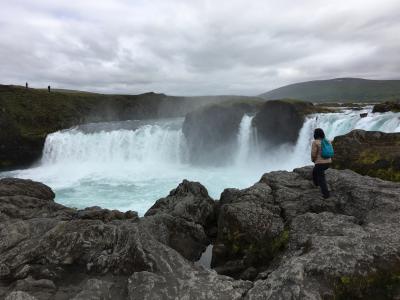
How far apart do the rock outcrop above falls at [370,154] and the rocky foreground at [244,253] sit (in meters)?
4.25

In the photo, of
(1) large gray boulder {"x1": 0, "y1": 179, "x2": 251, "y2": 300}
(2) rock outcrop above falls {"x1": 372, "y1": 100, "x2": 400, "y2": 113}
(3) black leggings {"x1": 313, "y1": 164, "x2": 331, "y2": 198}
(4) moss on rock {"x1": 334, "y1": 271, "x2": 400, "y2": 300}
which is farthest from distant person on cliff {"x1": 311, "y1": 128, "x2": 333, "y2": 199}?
(2) rock outcrop above falls {"x1": 372, "y1": 100, "x2": 400, "y2": 113}

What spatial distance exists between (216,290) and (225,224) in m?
5.96

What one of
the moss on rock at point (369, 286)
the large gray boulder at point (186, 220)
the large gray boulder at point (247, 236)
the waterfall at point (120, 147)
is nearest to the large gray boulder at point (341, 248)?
the moss on rock at point (369, 286)

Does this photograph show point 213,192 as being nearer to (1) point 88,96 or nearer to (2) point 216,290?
(2) point 216,290

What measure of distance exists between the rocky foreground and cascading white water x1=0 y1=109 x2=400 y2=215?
670 inches

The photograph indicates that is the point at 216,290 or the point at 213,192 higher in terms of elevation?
the point at 216,290

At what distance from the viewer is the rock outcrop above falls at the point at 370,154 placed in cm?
1900

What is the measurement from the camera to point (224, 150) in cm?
5200

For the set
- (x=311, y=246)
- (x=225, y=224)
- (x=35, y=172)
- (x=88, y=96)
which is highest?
(x=88, y=96)

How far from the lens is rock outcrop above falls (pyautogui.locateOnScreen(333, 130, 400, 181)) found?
1900 cm

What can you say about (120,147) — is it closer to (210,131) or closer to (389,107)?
(210,131)

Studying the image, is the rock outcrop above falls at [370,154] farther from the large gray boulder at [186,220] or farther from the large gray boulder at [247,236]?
the large gray boulder at [186,220]

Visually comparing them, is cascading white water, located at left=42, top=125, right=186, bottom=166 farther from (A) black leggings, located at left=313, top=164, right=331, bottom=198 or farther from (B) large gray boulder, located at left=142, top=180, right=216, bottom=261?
(A) black leggings, located at left=313, top=164, right=331, bottom=198

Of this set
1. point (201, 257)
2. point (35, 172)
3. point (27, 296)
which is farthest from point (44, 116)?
point (27, 296)
